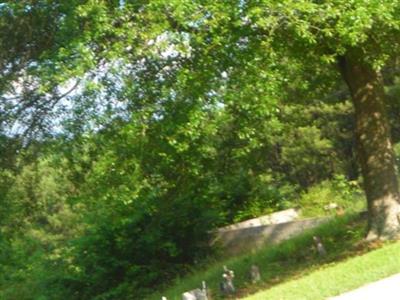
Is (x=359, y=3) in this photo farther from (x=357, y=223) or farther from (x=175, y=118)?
(x=357, y=223)

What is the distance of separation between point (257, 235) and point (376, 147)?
8.36 meters

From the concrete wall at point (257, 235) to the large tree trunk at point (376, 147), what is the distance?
620cm

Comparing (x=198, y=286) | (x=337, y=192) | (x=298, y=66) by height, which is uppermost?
(x=298, y=66)

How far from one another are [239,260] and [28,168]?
7269 mm

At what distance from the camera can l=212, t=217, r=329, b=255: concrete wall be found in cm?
2216

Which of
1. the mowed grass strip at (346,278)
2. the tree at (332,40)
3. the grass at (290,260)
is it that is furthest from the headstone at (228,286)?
the mowed grass strip at (346,278)

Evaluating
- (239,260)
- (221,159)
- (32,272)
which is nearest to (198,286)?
(239,260)

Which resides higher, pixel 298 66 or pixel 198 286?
pixel 298 66

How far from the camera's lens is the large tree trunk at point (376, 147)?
15.3m

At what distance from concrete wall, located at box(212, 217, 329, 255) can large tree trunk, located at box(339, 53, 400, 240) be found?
620 centimetres

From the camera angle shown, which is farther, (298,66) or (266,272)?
(266,272)

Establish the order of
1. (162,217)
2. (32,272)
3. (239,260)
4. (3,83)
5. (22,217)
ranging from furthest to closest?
(32,272)
(162,217)
(239,260)
(22,217)
(3,83)

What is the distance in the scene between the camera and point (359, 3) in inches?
443

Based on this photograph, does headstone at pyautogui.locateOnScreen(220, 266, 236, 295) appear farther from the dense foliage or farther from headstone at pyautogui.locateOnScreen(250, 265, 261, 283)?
the dense foliage
